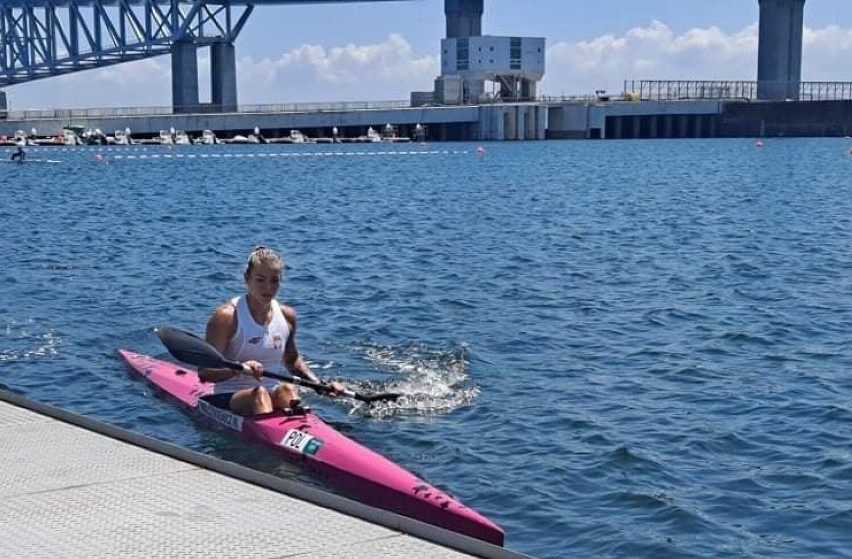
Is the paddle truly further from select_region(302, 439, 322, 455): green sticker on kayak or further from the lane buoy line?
the lane buoy line

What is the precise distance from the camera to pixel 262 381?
12.5 meters

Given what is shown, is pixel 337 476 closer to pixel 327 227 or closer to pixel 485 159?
pixel 327 227

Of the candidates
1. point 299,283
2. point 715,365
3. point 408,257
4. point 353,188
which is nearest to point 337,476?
point 715,365

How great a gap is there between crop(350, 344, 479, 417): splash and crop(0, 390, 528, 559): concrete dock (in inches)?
228

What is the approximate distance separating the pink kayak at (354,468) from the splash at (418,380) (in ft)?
7.28

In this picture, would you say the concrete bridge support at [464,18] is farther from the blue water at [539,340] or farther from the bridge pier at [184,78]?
the blue water at [539,340]

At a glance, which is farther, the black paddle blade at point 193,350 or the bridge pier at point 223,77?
the bridge pier at point 223,77

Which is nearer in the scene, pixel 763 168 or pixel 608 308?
pixel 608 308

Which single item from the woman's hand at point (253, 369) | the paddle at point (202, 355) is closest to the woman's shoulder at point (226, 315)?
the paddle at point (202, 355)

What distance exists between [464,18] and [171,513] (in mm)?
156777

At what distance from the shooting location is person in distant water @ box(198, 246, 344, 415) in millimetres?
11383

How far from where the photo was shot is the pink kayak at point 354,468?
1005 centimetres

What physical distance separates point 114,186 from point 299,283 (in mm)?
37320

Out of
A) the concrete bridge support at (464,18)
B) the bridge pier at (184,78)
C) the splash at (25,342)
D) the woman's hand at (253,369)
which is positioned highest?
the concrete bridge support at (464,18)
